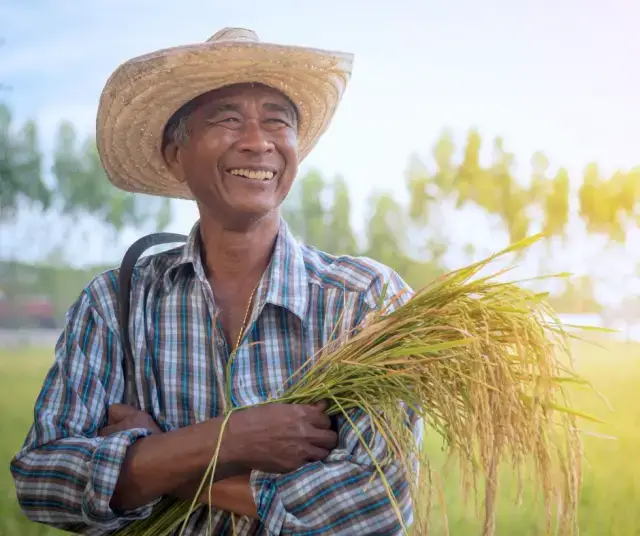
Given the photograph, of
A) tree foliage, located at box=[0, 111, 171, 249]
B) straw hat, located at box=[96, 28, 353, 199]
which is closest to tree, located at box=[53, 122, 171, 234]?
tree foliage, located at box=[0, 111, 171, 249]

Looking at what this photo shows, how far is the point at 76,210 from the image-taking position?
4.77 metres

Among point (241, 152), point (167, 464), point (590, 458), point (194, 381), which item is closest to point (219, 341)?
point (194, 381)

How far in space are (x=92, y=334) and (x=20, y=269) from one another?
2.55 metres

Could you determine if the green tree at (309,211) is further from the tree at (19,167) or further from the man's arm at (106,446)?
the man's arm at (106,446)

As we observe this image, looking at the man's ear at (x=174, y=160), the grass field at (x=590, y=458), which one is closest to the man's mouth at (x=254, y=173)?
the man's ear at (x=174, y=160)

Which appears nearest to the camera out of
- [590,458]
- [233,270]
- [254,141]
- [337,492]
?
[337,492]

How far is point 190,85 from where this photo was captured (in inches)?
67.8

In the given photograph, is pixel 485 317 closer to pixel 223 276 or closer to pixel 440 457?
pixel 223 276

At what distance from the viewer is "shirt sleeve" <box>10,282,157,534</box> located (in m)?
1.47

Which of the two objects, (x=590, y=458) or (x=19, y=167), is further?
(x=19, y=167)

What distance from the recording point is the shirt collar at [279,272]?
64.1 inches

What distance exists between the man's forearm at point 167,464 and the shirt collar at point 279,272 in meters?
0.33

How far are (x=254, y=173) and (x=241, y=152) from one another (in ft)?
0.19

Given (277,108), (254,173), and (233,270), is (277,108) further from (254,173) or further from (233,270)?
(233,270)
